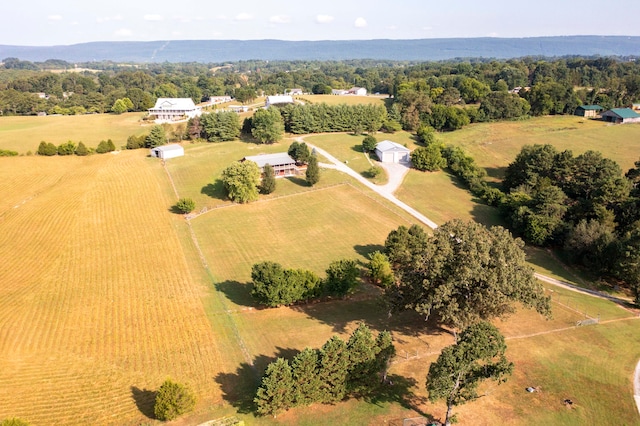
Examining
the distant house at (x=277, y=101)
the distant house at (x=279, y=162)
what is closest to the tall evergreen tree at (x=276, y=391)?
the distant house at (x=279, y=162)

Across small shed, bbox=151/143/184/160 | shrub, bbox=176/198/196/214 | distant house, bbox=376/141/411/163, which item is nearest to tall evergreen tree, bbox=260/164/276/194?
shrub, bbox=176/198/196/214

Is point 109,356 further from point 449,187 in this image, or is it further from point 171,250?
point 449,187

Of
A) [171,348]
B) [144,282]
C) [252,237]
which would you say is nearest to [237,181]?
[252,237]

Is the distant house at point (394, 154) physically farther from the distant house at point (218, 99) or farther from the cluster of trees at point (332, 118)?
the distant house at point (218, 99)

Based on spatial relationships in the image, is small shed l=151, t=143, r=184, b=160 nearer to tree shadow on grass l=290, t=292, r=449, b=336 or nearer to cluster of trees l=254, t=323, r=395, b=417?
tree shadow on grass l=290, t=292, r=449, b=336

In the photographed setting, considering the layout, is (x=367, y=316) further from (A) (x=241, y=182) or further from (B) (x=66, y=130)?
(B) (x=66, y=130)

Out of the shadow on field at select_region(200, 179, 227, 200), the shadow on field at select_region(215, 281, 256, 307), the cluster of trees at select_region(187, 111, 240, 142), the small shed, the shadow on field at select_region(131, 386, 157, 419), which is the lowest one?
the shadow on field at select_region(215, 281, 256, 307)
